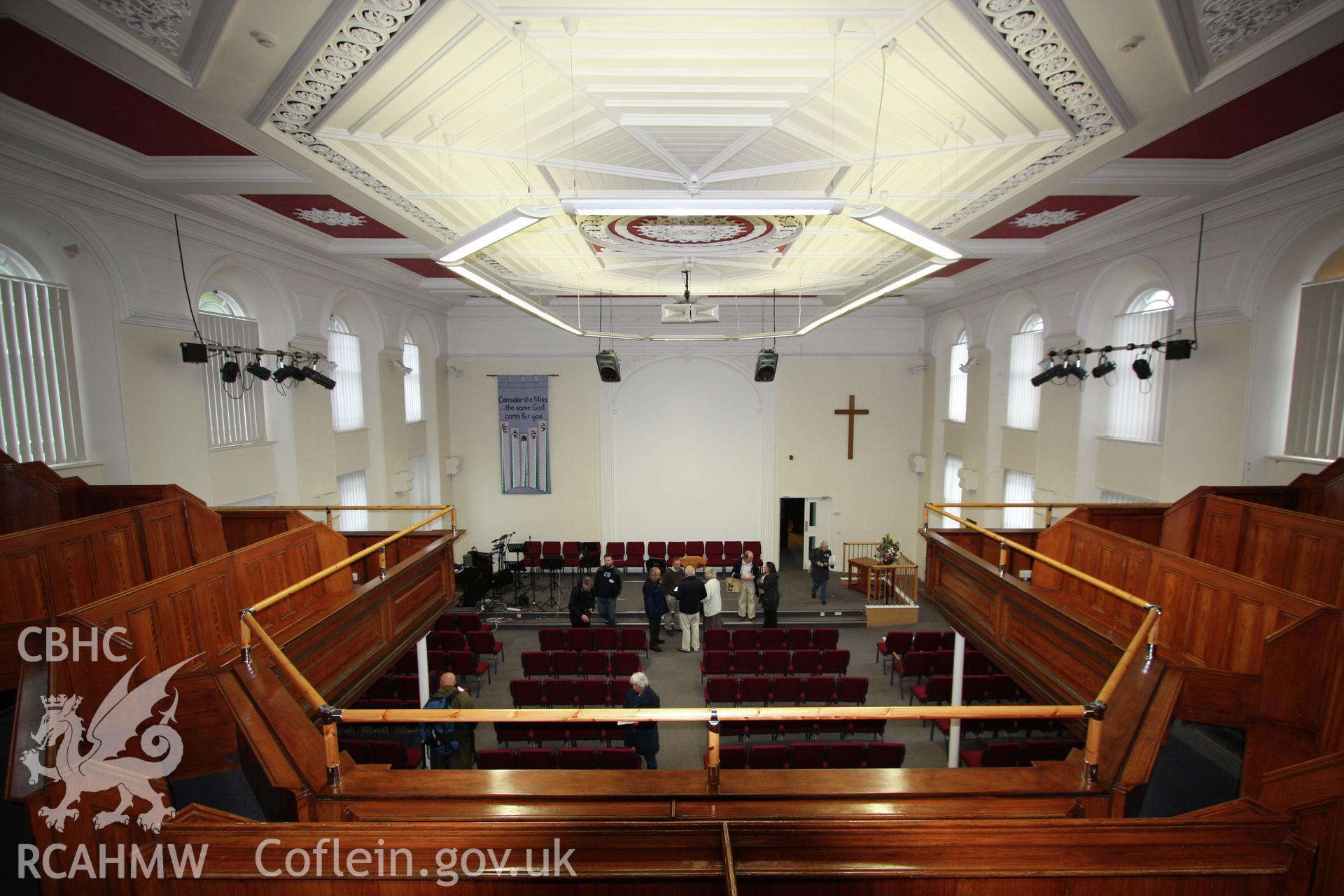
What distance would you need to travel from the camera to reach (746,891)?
1.99 meters

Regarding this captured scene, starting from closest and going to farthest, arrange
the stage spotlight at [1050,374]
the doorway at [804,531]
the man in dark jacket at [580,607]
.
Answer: the stage spotlight at [1050,374] → the man in dark jacket at [580,607] → the doorway at [804,531]

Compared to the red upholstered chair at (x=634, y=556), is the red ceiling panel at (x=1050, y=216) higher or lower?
higher

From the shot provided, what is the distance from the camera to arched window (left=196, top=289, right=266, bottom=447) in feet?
25.5

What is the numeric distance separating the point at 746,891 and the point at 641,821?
44cm

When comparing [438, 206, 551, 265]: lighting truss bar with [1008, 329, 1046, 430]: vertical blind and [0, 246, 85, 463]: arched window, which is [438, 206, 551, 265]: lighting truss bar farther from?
[1008, 329, 1046, 430]: vertical blind

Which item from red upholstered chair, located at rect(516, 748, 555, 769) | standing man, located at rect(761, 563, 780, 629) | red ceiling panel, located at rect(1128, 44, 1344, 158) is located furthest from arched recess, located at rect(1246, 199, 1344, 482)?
red upholstered chair, located at rect(516, 748, 555, 769)

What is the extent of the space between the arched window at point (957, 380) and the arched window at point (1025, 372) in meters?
1.66

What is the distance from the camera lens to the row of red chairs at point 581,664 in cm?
817

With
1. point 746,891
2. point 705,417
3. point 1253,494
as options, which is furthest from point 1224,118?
point 705,417

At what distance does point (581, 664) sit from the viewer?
27.0ft

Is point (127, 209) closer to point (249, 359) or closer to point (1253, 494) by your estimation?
point (249, 359)

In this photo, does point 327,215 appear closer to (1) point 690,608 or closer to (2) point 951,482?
(1) point 690,608

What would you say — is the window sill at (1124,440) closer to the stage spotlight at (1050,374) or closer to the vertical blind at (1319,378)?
the stage spotlight at (1050,374)

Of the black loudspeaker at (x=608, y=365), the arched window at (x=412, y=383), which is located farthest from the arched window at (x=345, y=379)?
the black loudspeaker at (x=608, y=365)
